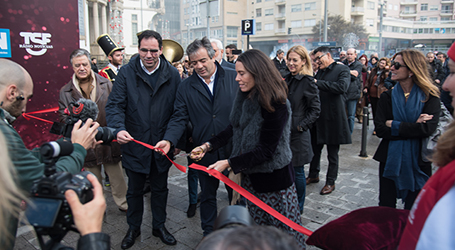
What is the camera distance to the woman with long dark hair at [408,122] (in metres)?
3.05

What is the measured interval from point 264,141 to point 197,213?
2.17 m

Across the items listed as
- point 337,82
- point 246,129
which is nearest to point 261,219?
point 246,129

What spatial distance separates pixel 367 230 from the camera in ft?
6.39

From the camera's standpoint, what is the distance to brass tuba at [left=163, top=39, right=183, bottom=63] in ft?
21.3

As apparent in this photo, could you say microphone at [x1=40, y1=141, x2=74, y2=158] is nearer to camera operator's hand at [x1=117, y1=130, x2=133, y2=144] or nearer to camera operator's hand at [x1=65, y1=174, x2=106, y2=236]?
camera operator's hand at [x1=65, y1=174, x2=106, y2=236]

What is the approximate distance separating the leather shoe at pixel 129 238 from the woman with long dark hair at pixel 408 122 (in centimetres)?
276

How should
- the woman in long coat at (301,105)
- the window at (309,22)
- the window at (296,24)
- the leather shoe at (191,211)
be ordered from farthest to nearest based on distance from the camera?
1. the window at (296,24)
2. the window at (309,22)
3. the leather shoe at (191,211)
4. the woman in long coat at (301,105)

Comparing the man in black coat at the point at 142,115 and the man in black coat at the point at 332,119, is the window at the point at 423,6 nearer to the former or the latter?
the man in black coat at the point at 332,119

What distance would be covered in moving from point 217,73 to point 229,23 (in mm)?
72966

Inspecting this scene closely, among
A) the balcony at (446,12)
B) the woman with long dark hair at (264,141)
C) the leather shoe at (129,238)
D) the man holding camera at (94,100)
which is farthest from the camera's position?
the balcony at (446,12)

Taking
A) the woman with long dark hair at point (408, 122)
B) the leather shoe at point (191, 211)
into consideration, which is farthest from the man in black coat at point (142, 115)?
the woman with long dark hair at point (408, 122)

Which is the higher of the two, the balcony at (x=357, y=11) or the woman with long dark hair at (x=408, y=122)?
the balcony at (x=357, y=11)

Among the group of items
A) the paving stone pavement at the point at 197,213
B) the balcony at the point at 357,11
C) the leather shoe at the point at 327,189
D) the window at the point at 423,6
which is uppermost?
the window at the point at 423,6

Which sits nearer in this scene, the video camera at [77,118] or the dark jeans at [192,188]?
the video camera at [77,118]
